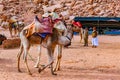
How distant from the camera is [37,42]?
13328 millimetres

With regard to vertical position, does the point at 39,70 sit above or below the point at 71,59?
above

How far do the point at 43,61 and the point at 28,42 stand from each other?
3.28 meters

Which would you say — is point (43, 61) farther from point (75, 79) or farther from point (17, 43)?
point (17, 43)

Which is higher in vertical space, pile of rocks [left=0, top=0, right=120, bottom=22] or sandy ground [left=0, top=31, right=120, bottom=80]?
sandy ground [left=0, top=31, right=120, bottom=80]

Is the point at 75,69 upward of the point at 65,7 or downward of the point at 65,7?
upward

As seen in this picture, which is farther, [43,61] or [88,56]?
[88,56]

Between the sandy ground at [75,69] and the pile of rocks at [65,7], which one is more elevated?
the sandy ground at [75,69]

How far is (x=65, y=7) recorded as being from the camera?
47438mm

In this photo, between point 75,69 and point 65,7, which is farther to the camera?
point 65,7

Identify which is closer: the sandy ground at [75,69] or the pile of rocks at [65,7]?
the sandy ground at [75,69]

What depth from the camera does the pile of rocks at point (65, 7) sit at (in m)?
45.4

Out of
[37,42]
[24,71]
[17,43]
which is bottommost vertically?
[17,43]

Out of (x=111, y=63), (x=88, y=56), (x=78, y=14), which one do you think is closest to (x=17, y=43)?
(x=88, y=56)

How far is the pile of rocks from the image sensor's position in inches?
1788
